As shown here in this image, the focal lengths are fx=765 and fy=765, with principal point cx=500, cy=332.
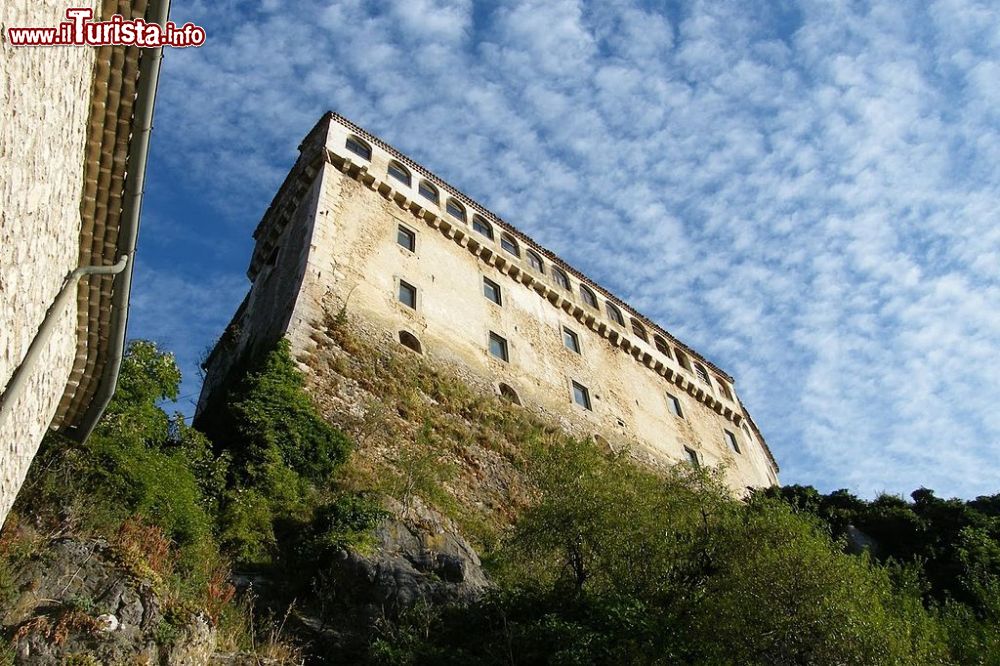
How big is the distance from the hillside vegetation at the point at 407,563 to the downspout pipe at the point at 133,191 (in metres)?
1.72

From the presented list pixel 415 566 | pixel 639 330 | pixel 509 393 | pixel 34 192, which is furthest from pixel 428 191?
pixel 34 192

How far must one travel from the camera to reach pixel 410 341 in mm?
19344

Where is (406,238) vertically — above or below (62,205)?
above

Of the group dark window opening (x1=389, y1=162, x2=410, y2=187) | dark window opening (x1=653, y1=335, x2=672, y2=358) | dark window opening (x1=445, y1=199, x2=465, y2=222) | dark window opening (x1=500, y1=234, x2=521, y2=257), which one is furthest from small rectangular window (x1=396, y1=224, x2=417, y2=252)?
dark window opening (x1=653, y1=335, x2=672, y2=358)

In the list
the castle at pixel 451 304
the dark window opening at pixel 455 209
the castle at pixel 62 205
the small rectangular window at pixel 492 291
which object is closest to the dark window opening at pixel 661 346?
the castle at pixel 451 304

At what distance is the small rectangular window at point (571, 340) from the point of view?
85.2 ft

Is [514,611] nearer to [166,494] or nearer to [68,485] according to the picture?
[166,494]

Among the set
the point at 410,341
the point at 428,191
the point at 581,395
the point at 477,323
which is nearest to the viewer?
the point at 410,341

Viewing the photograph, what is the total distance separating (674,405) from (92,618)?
24.5 meters

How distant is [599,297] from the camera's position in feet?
98.3

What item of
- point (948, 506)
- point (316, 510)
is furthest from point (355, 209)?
point (948, 506)

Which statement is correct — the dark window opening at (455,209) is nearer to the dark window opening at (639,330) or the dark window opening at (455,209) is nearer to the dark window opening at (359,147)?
the dark window opening at (359,147)

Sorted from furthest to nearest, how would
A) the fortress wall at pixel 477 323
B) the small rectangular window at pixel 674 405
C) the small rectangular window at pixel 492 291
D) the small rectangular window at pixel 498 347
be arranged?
the small rectangular window at pixel 674 405, the small rectangular window at pixel 492 291, the small rectangular window at pixel 498 347, the fortress wall at pixel 477 323

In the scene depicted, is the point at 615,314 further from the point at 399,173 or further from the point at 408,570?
the point at 408,570
